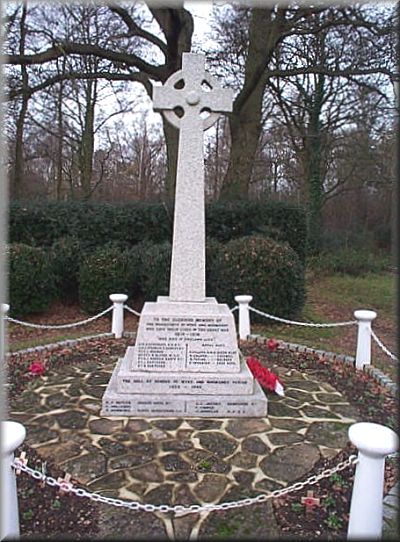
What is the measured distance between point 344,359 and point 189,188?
10.6ft

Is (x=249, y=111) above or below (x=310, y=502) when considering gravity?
above

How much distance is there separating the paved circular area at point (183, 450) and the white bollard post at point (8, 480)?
0.61 meters

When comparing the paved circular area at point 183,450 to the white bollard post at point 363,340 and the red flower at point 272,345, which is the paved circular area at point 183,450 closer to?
the white bollard post at point 363,340

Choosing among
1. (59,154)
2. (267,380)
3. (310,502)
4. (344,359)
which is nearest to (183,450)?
(310,502)

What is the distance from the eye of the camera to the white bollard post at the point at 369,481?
227 centimetres

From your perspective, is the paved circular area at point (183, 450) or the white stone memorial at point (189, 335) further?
the white stone memorial at point (189, 335)

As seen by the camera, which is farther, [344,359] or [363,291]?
[363,291]

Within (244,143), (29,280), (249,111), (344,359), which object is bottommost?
(344,359)

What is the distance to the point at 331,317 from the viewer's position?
32.7 feet

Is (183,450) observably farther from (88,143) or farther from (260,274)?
(88,143)

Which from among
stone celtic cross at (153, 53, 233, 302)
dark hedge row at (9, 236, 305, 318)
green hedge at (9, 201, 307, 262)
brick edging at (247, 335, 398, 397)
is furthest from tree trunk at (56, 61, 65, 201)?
stone celtic cross at (153, 53, 233, 302)

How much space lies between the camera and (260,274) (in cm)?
809

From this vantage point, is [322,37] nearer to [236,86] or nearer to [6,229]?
[236,86]

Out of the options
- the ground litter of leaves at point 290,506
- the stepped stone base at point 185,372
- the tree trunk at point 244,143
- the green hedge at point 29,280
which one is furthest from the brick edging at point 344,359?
the tree trunk at point 244,143
